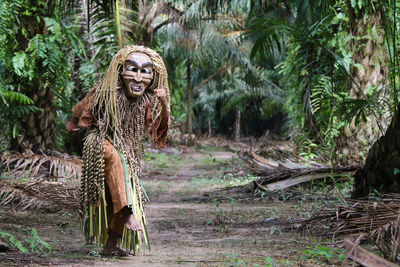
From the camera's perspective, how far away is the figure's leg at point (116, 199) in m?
3.51

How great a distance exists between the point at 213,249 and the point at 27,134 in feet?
15.4

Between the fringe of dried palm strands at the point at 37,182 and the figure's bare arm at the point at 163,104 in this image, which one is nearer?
the figure's bare arm at the point at 163,104

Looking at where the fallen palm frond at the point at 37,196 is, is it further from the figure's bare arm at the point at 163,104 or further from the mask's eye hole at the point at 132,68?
the mask's eye hole at the point at 132,68

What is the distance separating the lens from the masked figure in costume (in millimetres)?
3594

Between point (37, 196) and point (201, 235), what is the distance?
88.8 inches

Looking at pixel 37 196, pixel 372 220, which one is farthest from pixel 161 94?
pixel 37 196

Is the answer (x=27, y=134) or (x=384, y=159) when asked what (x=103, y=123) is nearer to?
(x=384, y=159)

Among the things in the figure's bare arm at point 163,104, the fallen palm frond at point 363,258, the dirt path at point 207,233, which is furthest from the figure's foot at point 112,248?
the fallen palm frond at point 363,258

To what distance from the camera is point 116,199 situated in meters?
3.53

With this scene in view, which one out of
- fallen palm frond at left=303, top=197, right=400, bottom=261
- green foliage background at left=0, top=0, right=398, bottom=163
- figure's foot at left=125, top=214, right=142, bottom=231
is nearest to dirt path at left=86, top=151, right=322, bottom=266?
figure's foot at left=125, top=214, right=142, bottom=231

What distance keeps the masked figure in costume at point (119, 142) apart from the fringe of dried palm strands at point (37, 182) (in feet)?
6.68

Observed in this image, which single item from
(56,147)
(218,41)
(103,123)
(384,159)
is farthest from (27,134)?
(218,41)

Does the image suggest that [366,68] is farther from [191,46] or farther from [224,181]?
[191,46]

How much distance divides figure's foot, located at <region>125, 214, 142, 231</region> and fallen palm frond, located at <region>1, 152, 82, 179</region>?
132 inches
